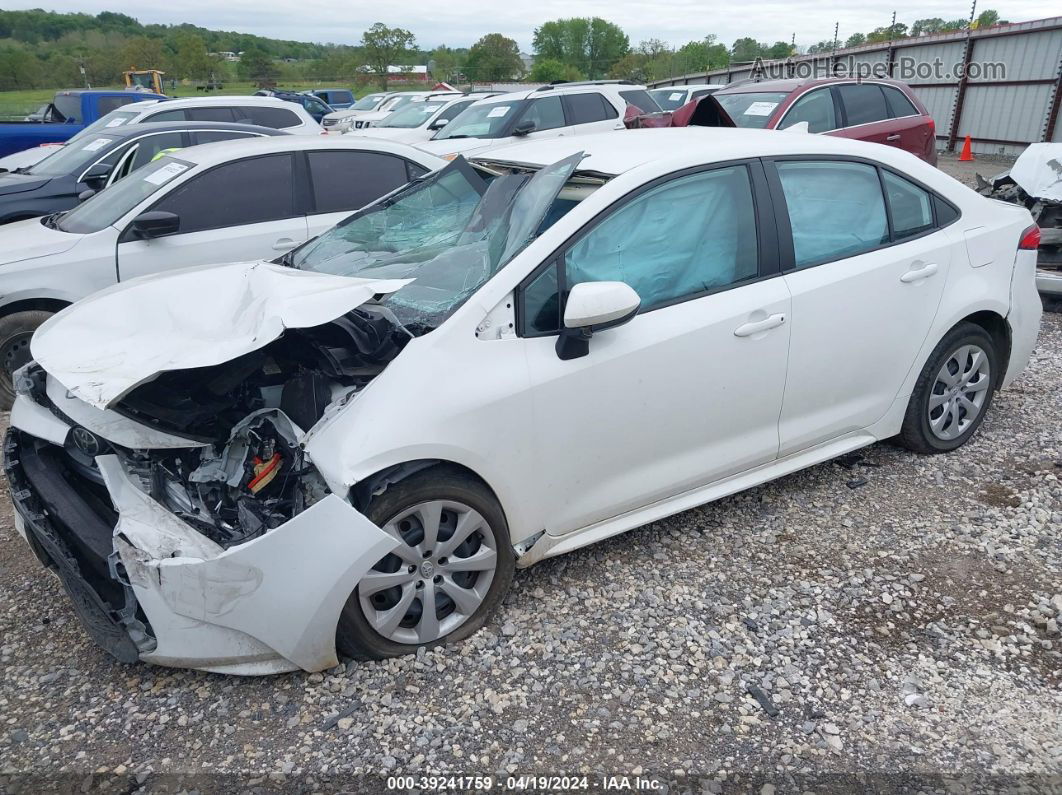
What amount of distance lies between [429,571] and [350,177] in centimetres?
418

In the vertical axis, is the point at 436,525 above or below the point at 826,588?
above

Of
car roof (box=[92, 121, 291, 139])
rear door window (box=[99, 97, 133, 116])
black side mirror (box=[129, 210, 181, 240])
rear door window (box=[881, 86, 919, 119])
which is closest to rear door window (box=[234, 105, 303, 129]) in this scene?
car roof (box=[92, 121, 291, 139])

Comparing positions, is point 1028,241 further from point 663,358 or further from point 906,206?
point 663,358

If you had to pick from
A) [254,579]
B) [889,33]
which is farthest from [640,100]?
[889,33]

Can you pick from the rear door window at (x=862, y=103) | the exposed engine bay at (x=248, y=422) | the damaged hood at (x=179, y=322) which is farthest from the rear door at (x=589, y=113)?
the exposed engine bay at (x=248, y=422)

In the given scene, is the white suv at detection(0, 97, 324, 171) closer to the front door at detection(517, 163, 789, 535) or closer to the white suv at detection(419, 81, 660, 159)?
the white suv at detection(419, 81, 660, 159)

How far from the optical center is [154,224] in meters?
5.41

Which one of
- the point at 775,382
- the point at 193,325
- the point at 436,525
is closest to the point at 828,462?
the point at 775,382

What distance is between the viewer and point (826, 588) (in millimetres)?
3289

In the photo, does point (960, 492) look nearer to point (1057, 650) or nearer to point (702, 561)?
point (1057, 650)

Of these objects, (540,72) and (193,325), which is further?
(540,72)

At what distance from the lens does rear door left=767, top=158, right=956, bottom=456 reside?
3523 millimetres

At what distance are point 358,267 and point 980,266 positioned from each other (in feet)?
10.2

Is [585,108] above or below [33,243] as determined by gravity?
above
